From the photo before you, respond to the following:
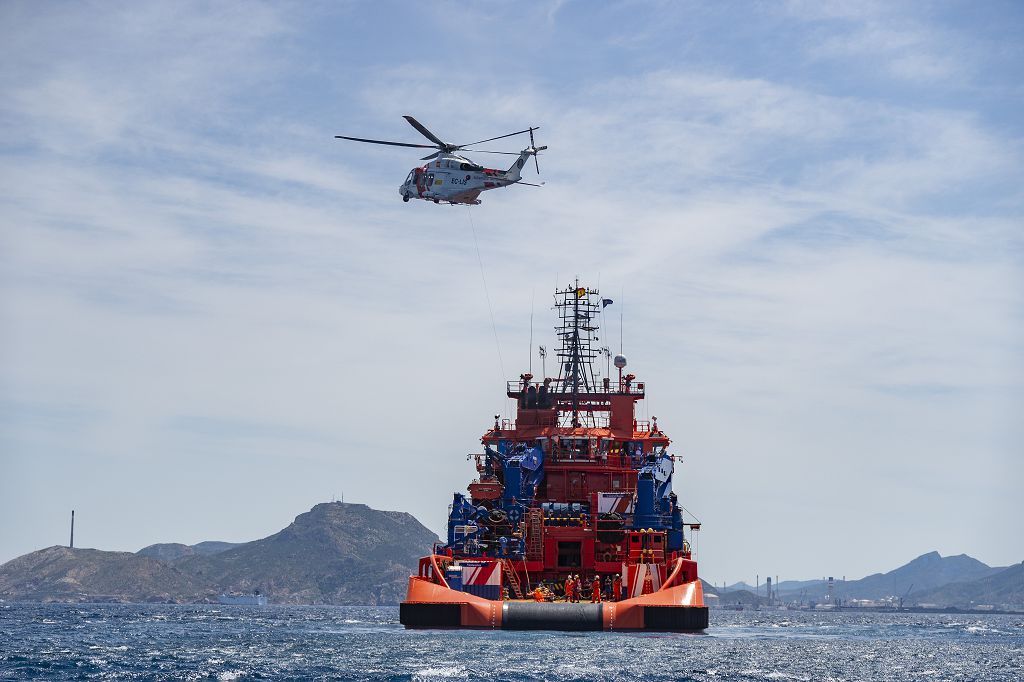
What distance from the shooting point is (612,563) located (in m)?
64.4

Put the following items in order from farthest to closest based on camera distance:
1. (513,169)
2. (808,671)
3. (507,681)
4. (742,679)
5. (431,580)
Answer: (513,169)
(431,580)
(808,671)
(742,679)
(507,681)

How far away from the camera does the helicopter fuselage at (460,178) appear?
66.9 meters

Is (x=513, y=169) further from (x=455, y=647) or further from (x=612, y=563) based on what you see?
(x=455, y=647)

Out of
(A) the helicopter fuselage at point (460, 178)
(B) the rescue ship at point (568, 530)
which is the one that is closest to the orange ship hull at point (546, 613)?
(B) the rescue ship at point (568, 530)

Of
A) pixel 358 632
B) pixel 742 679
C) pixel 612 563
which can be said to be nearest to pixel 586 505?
pixel 612 563

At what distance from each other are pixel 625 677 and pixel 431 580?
1723 cm

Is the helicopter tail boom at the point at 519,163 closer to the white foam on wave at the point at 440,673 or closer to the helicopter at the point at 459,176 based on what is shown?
the helicopter at the point at 459,176

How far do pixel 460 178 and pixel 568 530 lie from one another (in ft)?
56.7

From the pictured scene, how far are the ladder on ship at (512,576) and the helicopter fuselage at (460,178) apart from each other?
17.4 meters

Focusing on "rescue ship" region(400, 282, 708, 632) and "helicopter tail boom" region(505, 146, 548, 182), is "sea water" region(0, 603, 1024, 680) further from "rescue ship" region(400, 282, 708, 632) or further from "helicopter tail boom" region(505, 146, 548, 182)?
"helicopter tail boom" region(505, 146, 548, 182)

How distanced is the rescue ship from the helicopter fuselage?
44.2 feet

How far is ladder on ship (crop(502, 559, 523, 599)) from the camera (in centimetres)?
6306

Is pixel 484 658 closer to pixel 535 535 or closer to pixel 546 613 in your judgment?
pixel 546 613

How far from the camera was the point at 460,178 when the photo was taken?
6700 centimetres
